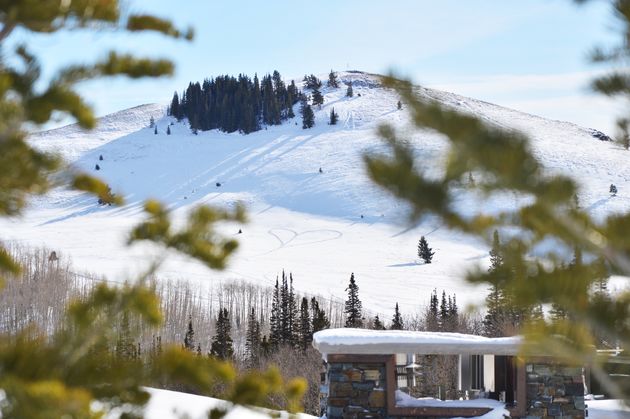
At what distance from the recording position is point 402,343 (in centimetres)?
900

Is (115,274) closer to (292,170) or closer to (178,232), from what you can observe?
(292,170)

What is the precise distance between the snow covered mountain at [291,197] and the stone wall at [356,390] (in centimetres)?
3285

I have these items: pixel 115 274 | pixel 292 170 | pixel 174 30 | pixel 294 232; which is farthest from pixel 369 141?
pixel 174 30

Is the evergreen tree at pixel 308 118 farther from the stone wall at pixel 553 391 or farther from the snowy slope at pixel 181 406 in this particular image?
the stone wall at pixel 553 391

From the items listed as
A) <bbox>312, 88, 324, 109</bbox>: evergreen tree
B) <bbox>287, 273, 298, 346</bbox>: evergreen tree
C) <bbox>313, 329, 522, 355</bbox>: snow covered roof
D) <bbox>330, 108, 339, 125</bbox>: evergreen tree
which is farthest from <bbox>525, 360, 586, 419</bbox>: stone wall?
<bbox>312, 88, 324, 109</bbox>: evergreen tree

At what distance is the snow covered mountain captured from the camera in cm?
5812

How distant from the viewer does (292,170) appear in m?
84.9

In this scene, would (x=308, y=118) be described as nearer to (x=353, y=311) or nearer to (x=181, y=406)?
(x=353, y=311)

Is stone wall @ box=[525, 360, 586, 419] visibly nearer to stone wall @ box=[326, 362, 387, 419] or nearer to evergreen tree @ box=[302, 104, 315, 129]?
stone wall @ box=[326, 362, 387, 419]

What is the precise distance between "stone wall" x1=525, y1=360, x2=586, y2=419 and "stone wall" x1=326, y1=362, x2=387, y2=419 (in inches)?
65.8

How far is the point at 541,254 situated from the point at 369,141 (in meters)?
82.1

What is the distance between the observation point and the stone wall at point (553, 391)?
363 inches

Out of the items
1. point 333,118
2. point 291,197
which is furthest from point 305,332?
point 333,118

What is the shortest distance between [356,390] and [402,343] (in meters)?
0.75
